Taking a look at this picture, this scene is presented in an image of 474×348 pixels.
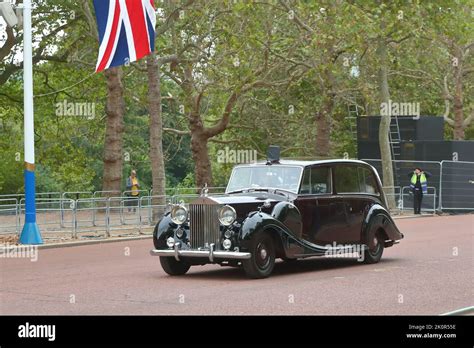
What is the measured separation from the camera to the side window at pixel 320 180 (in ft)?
56.3

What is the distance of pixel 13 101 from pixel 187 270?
26370 millimetres

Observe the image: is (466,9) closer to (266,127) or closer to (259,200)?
(266,127)

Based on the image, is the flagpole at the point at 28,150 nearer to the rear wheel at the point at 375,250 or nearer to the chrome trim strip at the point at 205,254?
the chrome trim strip at the point at 205,254

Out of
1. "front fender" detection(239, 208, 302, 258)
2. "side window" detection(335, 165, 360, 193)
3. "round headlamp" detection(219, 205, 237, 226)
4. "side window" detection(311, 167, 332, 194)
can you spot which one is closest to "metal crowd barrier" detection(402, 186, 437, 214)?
"side window" detection(335, 165, 360, 193)

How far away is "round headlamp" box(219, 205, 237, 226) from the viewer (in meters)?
15.4

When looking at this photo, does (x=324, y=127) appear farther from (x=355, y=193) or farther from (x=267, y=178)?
(x=267, y=178)

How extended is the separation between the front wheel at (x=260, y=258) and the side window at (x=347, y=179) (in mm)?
2491

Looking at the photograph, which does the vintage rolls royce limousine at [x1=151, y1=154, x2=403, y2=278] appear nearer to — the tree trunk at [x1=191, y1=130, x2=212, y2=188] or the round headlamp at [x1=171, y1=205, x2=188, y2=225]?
the round headlamp at [x1=171, y1=205, x2=188, y2=225]

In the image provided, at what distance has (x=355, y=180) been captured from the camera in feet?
59.7

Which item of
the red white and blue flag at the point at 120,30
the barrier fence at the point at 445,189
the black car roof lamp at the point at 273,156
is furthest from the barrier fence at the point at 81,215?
the barrier fence at the point at 445,189

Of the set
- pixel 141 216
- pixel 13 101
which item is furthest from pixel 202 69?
pixel 141 216

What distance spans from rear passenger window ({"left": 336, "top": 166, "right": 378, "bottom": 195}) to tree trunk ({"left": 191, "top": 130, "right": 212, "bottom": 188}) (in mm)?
27296
